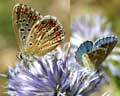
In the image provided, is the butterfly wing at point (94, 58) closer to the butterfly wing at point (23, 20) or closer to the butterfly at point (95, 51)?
the butterfly at point (95, 51)

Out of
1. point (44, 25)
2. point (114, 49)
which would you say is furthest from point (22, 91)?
point (114, 49)

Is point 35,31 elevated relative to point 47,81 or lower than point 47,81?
elevated

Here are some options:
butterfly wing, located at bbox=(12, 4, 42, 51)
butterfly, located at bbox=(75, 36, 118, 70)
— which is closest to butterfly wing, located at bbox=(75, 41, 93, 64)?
Result: butterfly, located at bbox=(75, 36, 118, 70)

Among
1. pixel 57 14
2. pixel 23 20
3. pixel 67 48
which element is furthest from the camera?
pixel 57 14

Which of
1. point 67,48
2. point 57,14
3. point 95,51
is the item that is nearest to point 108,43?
point 95,51

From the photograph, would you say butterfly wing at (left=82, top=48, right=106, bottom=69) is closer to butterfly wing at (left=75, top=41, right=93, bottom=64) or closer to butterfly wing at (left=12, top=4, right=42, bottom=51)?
butterfly wing at (left=75, top=41, right=93, bottom=64)

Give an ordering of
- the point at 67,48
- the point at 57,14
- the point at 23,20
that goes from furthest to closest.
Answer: the point at 57,14, the point at 67,48, the point at 23,20

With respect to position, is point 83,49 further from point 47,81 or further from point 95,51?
point 47,81
